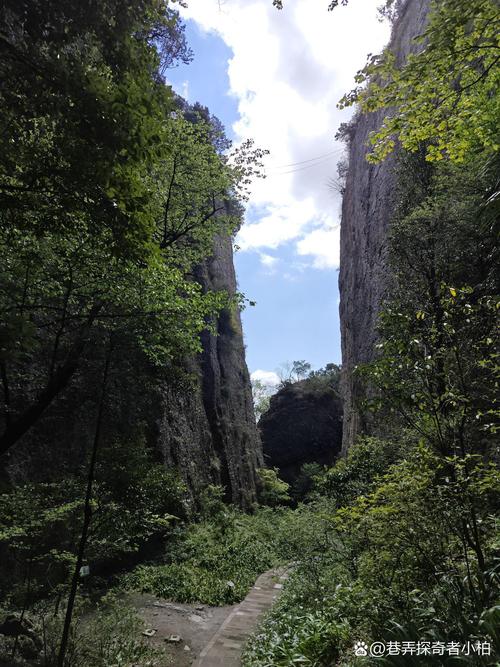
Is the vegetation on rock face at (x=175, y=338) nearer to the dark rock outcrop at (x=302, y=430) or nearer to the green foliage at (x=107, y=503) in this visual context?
the green foliage at (x=107, y=503)

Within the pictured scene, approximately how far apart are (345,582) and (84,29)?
28.5ft

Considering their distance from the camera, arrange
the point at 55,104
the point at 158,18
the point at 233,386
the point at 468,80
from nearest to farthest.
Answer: the point at 55,104, the point at 158,18, the point at 468,80, the point at 233,386

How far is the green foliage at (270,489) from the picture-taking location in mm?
25017

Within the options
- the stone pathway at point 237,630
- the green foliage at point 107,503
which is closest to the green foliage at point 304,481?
the stone pathway at point 237,630

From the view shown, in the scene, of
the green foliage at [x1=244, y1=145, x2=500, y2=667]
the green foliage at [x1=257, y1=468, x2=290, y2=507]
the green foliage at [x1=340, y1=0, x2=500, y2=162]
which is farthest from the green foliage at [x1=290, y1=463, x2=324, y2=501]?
the green foliage at [x1=340, y1=0, x2=500, y2=162]

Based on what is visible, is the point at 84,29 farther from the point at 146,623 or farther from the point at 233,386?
the point at 233,386

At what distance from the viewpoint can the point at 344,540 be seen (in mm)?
7266

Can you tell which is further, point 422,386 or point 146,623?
point 146,623

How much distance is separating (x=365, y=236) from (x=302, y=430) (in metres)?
19.0

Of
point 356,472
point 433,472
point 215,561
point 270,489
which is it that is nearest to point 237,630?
point 215,561

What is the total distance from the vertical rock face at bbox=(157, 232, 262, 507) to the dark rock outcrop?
5.73 metres

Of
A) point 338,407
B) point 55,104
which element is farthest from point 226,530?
point 338,407

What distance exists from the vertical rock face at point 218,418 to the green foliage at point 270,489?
1.00 meters

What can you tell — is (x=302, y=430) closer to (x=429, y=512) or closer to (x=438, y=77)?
(x=429, y=512)
